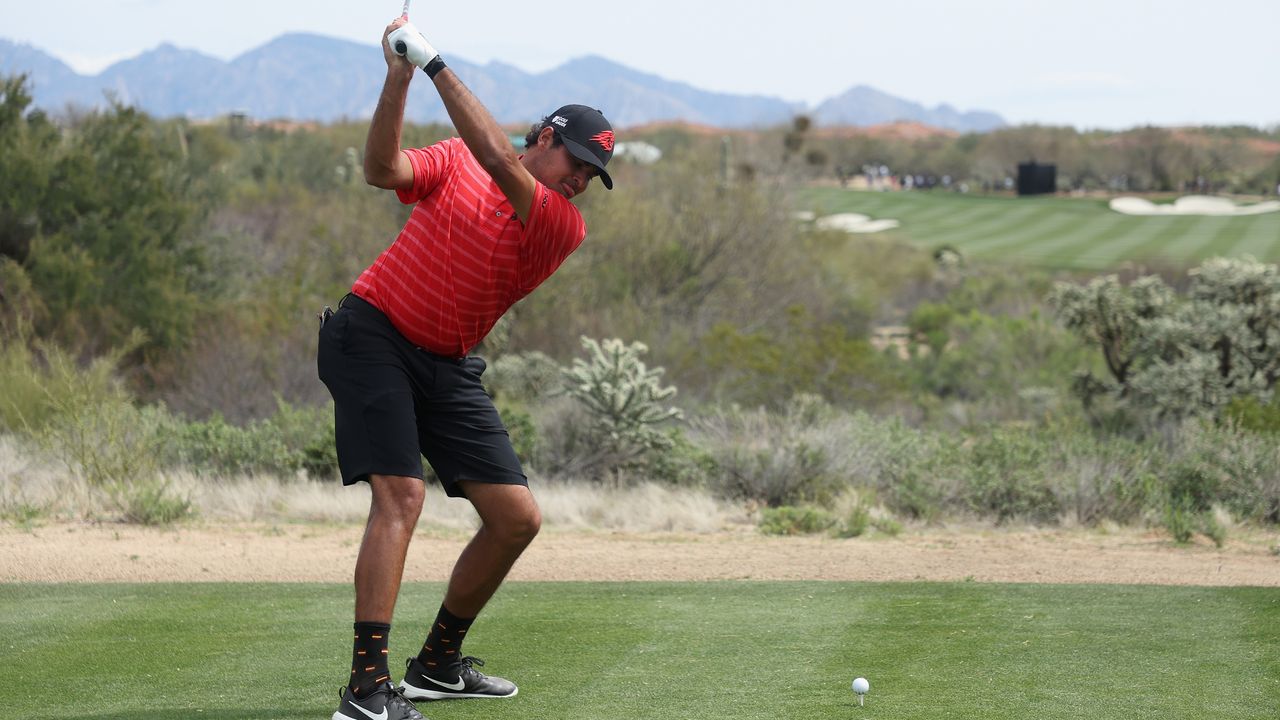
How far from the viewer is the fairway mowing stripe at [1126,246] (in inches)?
1779

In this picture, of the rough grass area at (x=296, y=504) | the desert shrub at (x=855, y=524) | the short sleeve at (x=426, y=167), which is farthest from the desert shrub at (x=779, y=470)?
the short sleeve at (x=426, y=167)

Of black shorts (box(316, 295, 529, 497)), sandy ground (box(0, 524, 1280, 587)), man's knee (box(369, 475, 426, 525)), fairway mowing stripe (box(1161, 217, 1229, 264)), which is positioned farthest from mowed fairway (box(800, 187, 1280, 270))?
man's knee (box(369, 475, 426, 525))

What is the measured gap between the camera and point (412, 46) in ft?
12.9

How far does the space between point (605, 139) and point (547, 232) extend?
372 millimetres

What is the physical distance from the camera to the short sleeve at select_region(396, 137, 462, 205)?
4191 mm

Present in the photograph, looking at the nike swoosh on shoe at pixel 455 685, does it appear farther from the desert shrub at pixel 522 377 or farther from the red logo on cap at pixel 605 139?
the desert shrub at pixel 522 377

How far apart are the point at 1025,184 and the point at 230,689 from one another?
80903 mm

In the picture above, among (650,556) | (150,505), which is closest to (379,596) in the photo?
(650,556)

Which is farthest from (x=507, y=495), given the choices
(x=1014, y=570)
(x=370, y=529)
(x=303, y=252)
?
(x=303, y=252)

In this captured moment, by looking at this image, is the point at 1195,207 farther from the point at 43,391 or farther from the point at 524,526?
the point at 524,526

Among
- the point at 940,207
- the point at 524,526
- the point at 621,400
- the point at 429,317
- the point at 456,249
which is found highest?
the point at 456,249

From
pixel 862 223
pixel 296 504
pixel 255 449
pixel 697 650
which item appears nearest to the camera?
pixel 697 650

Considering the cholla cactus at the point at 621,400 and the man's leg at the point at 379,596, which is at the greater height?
the man's leg at the point at 379,596

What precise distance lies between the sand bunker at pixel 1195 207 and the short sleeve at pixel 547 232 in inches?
2483
